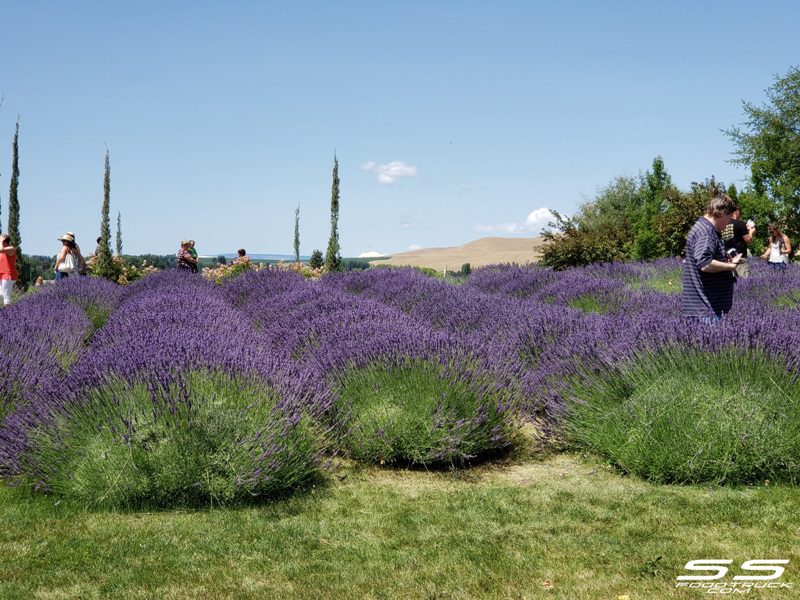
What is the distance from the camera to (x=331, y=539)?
3.75 m

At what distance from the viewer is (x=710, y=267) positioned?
5.84 meters

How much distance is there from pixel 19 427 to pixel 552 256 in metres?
19.1

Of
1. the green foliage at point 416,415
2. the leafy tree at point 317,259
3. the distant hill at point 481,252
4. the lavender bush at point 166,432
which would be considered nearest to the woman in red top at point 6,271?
the lavender bush at point 166,432

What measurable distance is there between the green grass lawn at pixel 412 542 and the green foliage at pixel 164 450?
0.13 m

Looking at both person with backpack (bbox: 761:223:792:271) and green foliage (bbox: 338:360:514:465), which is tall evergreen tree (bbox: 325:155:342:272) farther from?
green foliage (bbox: 338:360:514:465)

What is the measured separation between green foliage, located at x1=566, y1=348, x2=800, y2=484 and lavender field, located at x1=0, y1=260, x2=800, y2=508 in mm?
11

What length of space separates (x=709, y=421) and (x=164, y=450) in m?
3.08

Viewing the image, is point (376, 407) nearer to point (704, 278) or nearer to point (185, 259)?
point (704, 278)

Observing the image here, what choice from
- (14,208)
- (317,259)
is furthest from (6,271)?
(317,259)

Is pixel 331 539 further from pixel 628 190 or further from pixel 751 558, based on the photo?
pixel 628 190

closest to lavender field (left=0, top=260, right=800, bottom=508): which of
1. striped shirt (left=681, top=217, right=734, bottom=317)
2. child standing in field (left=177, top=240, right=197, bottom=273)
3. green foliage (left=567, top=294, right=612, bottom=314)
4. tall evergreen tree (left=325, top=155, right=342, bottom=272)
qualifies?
striped shirt (left=681, top=217, right=734, bottom=317)

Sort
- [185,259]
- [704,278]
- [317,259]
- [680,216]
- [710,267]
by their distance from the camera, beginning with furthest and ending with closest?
[317,259] < [680,216] < [185,259] < [704,278] < [710,267]

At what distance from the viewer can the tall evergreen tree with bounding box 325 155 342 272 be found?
28.8 metres

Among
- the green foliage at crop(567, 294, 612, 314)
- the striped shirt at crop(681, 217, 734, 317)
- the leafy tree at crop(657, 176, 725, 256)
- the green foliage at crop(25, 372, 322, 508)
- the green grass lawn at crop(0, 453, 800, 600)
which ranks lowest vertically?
the green grass lawn at crop(0, 453, 800, 600)
